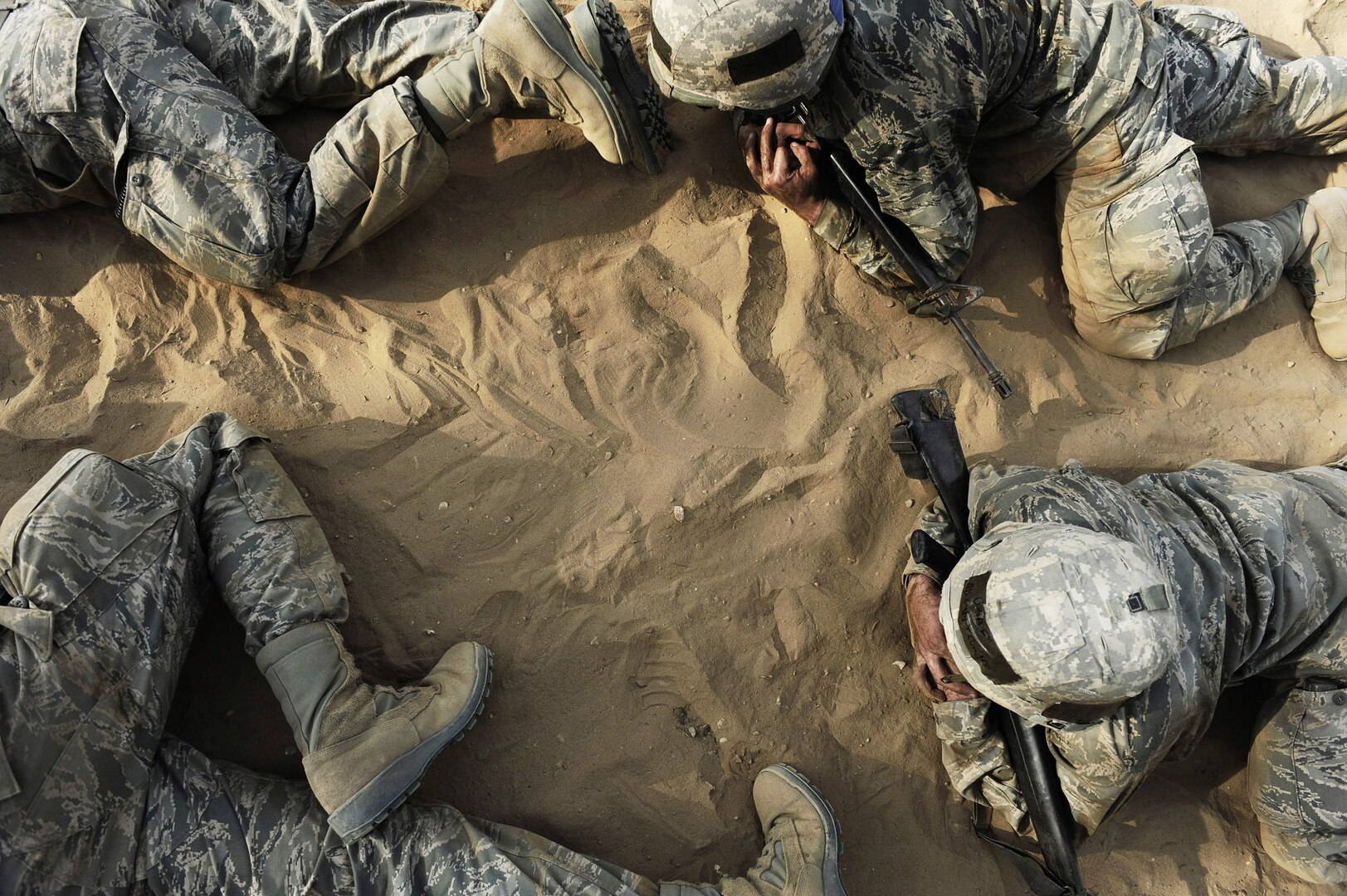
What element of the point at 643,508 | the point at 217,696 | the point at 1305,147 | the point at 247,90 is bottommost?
the point at 217,696

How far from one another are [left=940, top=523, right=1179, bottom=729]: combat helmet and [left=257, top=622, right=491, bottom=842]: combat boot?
1.52 meters

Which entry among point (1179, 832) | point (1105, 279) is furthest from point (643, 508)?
point (1179, 832)

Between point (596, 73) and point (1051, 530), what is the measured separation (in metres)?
2.01

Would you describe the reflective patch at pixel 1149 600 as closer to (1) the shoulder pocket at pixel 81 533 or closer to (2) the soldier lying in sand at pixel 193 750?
(2) the soldier lying in sand at pixel 193 750

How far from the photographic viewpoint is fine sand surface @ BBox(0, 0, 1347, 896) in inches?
106

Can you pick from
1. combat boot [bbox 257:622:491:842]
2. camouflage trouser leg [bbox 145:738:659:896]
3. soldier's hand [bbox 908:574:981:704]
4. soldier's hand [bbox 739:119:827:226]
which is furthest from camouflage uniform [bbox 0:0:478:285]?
soldier's hand [bbox 908:574:981:704]

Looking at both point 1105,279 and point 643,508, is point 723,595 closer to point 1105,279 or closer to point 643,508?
point 643,508

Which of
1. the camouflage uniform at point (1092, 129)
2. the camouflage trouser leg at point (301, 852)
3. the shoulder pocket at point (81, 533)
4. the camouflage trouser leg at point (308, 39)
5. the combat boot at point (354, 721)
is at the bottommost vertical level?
the camouflage trouser leg at point (301, 852)

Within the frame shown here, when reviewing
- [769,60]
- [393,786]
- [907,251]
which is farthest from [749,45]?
[393,786]

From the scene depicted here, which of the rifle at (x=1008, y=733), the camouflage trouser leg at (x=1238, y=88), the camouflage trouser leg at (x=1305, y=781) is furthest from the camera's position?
the camouflage trouser leg at (x=1238, y=88)

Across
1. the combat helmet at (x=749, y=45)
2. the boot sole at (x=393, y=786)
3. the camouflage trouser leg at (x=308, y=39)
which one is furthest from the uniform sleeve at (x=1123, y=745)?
the camouflage trouser leg at (x=308, y=39)

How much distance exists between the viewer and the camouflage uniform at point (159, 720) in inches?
80.6

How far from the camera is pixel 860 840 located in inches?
109

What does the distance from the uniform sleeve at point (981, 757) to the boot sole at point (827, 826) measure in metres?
0.48
